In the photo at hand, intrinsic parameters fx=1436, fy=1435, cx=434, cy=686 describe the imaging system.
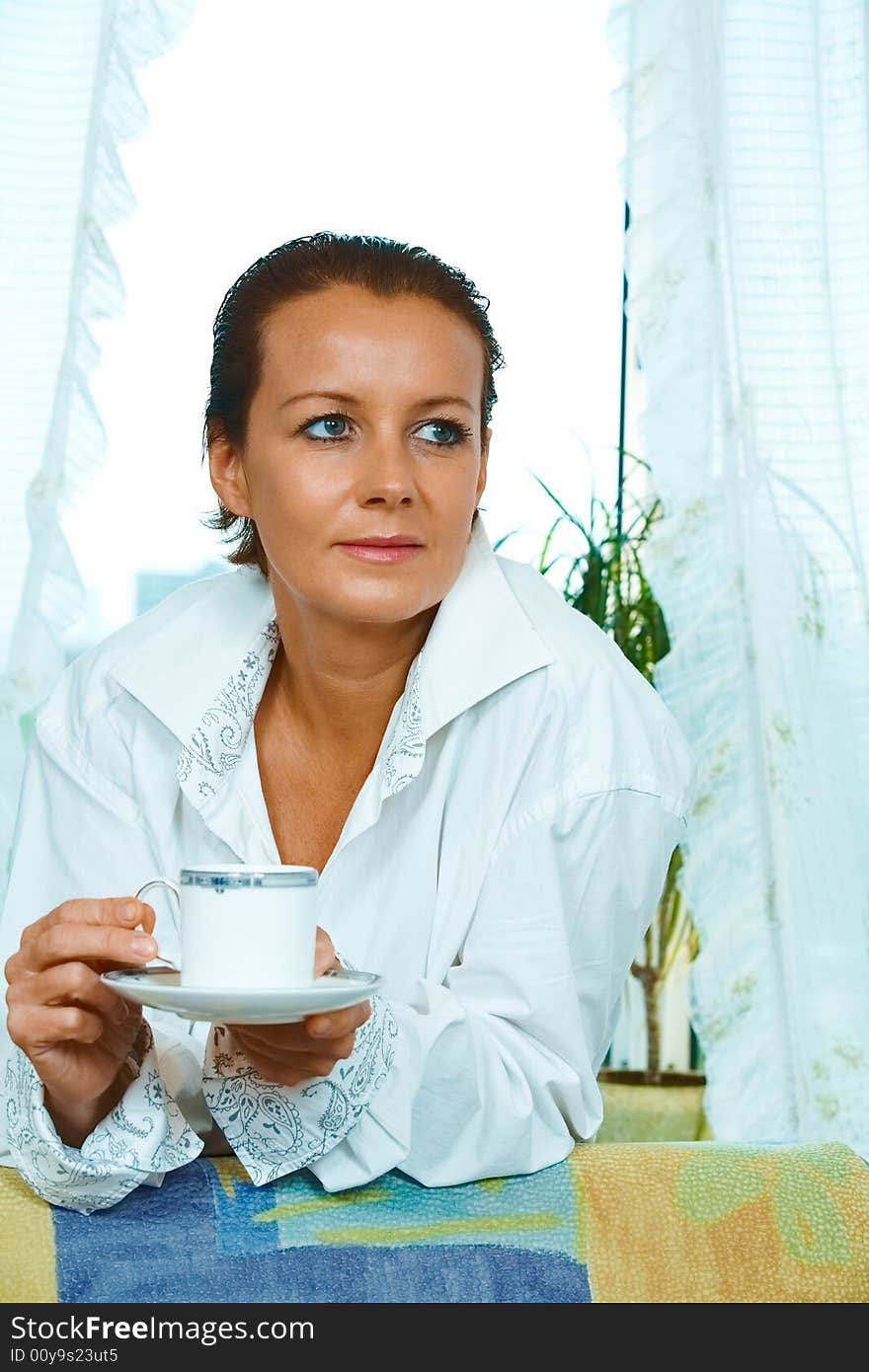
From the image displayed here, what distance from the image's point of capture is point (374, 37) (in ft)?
9.06

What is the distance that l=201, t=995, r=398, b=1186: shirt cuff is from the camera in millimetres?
1093

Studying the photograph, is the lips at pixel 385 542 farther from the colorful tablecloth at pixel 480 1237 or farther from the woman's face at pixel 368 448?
the colorful tablecloth at pixel 480 1237

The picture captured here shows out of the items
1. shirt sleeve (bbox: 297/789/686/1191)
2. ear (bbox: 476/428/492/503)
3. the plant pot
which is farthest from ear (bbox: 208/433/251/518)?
the plant pot

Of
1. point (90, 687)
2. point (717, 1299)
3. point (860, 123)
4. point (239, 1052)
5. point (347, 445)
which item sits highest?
point (860, 123)

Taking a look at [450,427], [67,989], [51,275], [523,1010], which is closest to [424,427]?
[450,427]

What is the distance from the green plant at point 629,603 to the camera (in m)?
2.72

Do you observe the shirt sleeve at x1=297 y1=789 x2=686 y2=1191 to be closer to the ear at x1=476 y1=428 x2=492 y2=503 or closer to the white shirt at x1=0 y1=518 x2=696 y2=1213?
the white shirt at x1=0 y1=518 x2=696 y2=1213

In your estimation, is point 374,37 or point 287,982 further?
point 374,37

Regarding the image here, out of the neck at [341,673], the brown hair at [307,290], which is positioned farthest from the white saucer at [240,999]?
the brown hair at [307,290]

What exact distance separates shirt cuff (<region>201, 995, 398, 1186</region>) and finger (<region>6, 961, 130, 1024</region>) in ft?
0.42

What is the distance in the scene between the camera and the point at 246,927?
0.90 metres

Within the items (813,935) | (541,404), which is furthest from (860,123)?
(813,935)

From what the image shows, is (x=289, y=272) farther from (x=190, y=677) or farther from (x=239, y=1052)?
(x=239, y=1052)

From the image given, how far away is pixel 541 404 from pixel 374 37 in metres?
0.77
